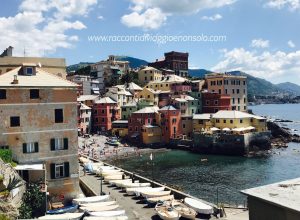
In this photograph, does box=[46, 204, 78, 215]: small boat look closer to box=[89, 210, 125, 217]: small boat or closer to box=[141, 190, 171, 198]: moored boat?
box=[89, 210, 125, 217]: small boat

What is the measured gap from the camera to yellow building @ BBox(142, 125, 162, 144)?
95.2 m

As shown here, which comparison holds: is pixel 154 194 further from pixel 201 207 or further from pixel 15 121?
pixel 15 121

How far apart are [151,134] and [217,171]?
33.5 m

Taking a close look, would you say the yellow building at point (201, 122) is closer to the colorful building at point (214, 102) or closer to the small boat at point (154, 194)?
the colorful building at point (214, 102)

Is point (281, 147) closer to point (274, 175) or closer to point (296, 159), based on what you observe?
point (296, 159)

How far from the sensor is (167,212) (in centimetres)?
2867

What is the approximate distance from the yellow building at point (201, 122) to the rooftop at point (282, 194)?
86.9 meters

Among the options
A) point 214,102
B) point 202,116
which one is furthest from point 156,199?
point 214,102

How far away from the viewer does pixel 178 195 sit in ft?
119

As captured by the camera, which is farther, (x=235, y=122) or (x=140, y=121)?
(x=140, y=121)

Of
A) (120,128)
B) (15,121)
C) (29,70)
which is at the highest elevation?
(29,70)

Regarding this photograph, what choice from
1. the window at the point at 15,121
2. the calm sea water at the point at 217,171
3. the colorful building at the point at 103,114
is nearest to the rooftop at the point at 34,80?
the window at the point at 15,121

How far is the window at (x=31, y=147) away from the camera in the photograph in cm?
3219

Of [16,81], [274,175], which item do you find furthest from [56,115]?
[274,175]
